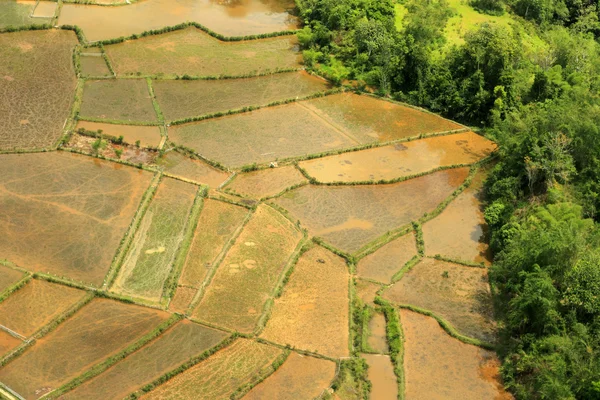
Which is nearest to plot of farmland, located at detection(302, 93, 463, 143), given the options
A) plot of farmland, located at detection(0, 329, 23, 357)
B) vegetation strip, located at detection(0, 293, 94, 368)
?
vegetation strip, located at detection(0, 293, 94, 368)

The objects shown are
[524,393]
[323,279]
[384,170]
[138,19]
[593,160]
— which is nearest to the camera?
[524,393]

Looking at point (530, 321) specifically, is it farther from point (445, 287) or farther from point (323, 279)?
point (323, 279)

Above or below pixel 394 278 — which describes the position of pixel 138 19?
above

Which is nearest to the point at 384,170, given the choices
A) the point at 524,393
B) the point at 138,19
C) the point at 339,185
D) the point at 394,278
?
the point at 339,185

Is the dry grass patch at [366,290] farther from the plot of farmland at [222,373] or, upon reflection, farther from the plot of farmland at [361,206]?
the plot of farmland at [222,373]

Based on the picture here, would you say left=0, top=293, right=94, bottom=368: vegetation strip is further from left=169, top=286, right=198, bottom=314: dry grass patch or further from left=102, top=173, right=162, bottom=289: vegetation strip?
left=169, top=286, right=198, bottom=314: dry grass patch

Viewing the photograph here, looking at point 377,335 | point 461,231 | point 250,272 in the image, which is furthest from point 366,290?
point 461,231

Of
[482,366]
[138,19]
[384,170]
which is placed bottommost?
[482,366]

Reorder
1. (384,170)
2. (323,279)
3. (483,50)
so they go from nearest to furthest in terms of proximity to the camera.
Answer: (323,279) < (384,170) < (483,50)
